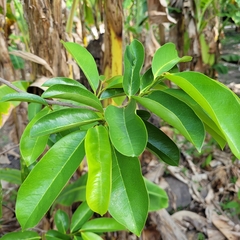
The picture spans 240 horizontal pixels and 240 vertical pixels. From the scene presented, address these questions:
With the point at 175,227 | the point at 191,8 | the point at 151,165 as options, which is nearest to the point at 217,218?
the point at 175,227

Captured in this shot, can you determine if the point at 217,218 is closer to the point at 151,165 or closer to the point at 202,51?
the point at 151,165

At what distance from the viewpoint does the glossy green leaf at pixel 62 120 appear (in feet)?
1.31

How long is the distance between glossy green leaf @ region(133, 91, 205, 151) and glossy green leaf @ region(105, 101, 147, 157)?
0.03 m

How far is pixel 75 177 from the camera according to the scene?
118cm

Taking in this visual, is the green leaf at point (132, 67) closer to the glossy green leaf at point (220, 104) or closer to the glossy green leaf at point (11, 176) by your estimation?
the glossy green leaf at point (220, 104)

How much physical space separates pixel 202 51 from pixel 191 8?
1.03 feet

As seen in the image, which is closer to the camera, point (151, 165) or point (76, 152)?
point (76, 152)

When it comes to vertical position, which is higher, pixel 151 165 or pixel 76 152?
pixel 76 152

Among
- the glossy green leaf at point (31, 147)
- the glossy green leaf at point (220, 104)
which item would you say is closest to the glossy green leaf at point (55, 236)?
the glossy green leaf at point (31, 147)

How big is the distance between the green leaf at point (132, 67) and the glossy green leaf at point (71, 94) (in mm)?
58

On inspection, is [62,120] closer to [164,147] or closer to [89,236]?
[164,147]

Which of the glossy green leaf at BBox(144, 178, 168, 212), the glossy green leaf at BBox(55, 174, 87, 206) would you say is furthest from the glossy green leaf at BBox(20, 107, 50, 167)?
the glossy green leaf at BBox(144, 178, 168, 212)

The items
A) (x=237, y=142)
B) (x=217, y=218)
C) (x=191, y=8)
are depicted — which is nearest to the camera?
(x=237, y=142)

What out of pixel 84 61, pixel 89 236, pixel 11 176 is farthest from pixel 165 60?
pixel 11 176
